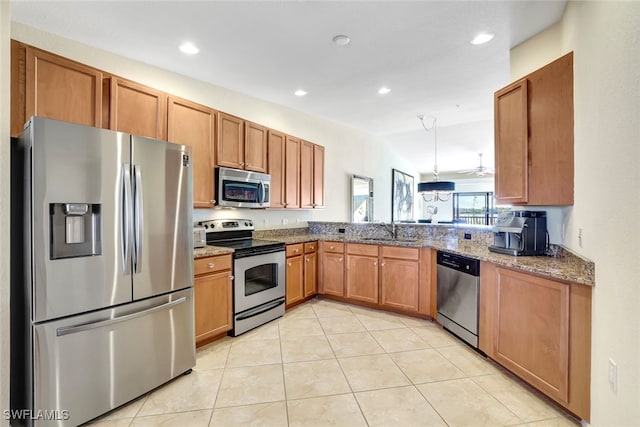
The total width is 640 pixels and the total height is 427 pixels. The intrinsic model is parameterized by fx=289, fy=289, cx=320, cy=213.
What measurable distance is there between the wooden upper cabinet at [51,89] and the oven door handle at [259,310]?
7.01 ft

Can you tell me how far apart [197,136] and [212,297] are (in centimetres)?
163

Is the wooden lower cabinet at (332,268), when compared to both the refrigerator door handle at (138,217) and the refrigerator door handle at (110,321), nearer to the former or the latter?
the refrigerator door handle at (110,321)

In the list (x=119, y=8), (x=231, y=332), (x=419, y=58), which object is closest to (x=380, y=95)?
(x=419, y=58)

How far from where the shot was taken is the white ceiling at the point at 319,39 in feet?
7.01

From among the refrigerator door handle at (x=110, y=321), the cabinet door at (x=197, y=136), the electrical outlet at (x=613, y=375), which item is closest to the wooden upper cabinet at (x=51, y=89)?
the cabinet door at (x=197, y=136)

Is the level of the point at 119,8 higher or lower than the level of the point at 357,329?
higher

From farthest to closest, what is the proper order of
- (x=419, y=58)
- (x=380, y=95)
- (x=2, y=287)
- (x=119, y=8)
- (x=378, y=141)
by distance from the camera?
(x=378, y=141) < (x=380, y=95) < (x=419, y=58) < (x=119, y=8) < (x=2, y=287)

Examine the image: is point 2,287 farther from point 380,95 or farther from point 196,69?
point 380,95

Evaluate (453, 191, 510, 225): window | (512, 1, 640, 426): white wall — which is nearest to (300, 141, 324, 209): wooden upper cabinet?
(512, 1, 640, 426): white wall

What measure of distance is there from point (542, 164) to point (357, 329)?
2.29m

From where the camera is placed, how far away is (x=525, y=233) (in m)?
2.35

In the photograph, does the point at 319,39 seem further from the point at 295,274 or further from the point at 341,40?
the point at 295,274

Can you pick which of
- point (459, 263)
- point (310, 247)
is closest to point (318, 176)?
point (310, 247)

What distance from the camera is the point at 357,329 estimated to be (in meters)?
3.15
